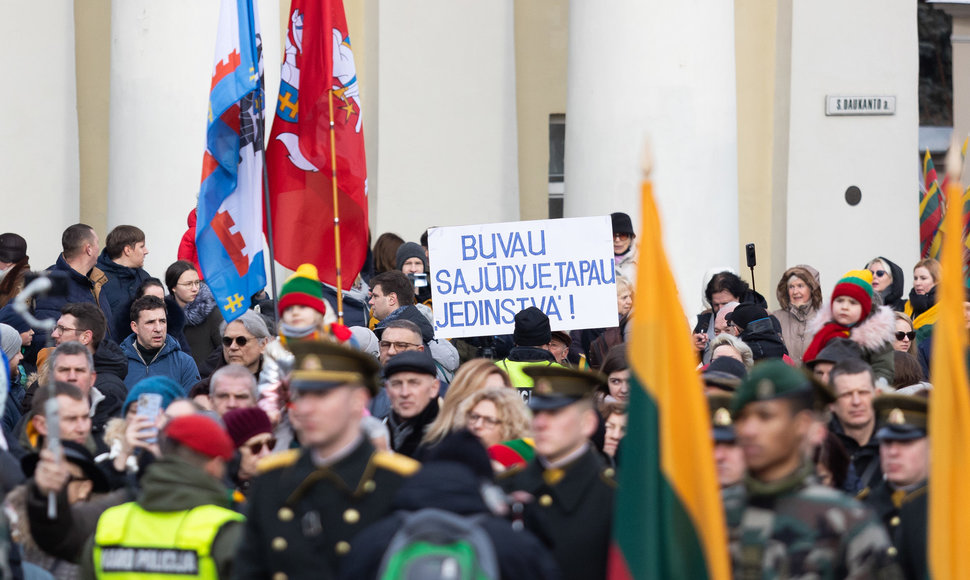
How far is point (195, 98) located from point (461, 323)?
413cm

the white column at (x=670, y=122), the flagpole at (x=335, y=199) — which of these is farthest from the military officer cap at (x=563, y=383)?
the white column at (x=670, y=122)

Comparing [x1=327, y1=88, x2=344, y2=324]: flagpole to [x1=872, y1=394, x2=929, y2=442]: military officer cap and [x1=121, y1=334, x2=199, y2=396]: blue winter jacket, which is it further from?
[x1=872, y1=394, x2=929, y2=442]: military officer cap

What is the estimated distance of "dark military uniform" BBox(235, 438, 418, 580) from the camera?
→ 517 centimetres

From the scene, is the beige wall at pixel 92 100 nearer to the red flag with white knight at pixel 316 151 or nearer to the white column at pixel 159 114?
the white column at pixel 159 114

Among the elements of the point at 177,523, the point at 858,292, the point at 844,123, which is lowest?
the point at 177,523

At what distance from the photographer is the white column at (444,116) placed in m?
14.7

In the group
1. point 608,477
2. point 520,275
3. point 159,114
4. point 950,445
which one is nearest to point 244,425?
point 608,477

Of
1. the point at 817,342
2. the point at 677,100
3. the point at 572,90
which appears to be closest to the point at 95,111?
the point at 572,90

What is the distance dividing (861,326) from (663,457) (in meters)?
4.05

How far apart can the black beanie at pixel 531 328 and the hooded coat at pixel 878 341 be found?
1.66 m

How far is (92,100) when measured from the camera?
1486 cm

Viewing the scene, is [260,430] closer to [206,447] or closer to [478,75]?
[206,447]

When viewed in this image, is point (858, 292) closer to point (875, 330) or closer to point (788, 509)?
point (875, 330)

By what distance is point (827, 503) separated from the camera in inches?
191
